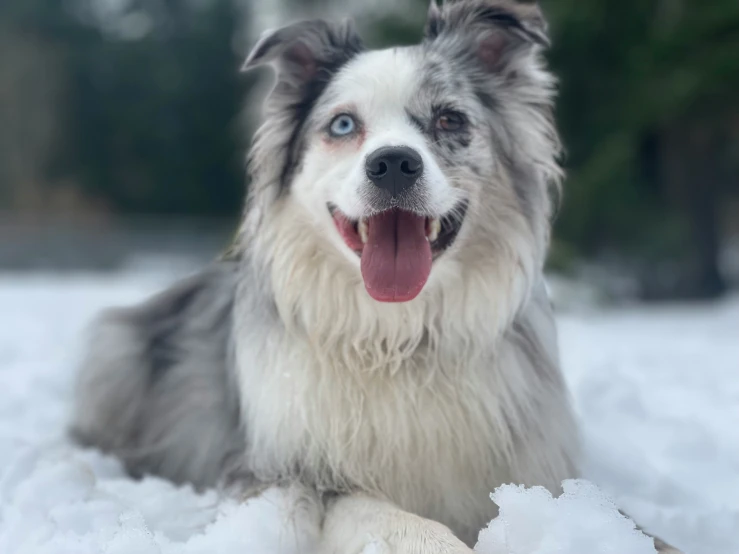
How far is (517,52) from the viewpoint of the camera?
132 inches

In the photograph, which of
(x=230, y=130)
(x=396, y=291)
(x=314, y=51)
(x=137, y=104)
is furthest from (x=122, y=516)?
(x=137, y=104)

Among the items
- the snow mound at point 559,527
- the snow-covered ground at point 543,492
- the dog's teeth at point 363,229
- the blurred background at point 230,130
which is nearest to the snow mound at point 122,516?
the snow-covered ground at point 543,492

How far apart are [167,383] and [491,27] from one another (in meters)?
2.22

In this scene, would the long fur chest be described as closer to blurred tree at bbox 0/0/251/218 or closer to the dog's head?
the dog's head

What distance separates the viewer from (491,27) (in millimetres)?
3322

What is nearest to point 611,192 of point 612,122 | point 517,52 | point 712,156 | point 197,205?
point 612,122

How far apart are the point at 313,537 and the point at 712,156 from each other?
36.1 feet

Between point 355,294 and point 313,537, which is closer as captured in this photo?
point 313,537

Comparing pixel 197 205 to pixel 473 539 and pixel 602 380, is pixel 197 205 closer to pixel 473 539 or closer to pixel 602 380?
pixel 602 380

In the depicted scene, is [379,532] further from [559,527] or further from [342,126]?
[342,126]

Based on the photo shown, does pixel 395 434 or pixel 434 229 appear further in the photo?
pixel 434 229

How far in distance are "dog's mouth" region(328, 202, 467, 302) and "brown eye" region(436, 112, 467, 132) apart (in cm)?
33

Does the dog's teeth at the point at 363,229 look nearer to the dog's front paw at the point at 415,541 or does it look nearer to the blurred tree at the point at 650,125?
the dog's front paw at the point at 415,541

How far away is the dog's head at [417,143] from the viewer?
9.45 feet
